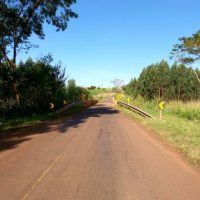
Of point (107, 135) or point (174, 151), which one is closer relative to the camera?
point (174, 151)

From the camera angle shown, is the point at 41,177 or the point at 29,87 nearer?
the point at 41,177

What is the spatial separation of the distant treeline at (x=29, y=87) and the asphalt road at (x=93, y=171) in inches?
406

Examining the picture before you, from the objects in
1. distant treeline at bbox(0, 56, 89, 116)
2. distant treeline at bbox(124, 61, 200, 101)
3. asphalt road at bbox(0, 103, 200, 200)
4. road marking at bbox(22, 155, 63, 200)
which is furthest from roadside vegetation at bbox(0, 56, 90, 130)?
distant treeline at bbox(124, 61, 200, 101)

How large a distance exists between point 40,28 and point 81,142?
15.4 meters

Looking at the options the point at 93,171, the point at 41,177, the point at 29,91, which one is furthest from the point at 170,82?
the point at 41,177

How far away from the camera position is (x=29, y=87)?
22.2 m

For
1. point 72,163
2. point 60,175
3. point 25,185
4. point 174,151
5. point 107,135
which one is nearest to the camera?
point 25,185

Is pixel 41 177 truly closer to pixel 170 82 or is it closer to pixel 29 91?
pixel 29 91

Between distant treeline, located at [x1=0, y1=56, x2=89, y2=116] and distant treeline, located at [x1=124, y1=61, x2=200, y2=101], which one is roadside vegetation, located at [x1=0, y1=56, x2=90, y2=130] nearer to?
distant treeline, located at [x1=0, y1=56, x2=89, y2=116]

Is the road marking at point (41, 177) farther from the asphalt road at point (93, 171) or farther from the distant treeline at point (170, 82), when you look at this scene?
the distant treeline at point (170, 82)

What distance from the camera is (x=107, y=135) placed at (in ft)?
37.7

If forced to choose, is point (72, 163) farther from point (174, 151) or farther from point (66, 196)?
point (174, 151)

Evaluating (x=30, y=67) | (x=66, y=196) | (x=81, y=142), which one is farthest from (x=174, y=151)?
(x=30, y=67)

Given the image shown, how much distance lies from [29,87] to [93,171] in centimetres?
1705
